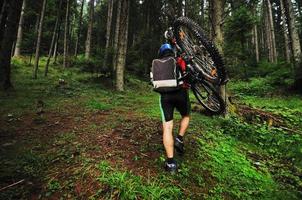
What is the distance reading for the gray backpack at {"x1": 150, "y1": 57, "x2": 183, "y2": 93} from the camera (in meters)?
5.25

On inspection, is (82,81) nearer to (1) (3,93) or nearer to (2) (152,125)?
(1) (3,93)

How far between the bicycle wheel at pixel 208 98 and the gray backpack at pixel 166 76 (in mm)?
2437

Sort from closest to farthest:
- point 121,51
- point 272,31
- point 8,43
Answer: point 8,43 → point 121,51 → point 272,31

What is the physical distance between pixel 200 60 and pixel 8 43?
29.1 ft

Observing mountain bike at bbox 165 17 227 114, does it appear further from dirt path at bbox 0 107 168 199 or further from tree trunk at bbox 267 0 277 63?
tree trunk at bbox 267 0 277 63

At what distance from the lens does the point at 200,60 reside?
7.42m

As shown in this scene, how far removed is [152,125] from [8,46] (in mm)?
8314

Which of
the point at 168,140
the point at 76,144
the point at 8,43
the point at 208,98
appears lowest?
the point at 76,144

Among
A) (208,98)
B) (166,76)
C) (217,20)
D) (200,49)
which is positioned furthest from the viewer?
(217,20)

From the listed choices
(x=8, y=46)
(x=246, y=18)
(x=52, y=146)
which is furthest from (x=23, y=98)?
(x=246, y=18)

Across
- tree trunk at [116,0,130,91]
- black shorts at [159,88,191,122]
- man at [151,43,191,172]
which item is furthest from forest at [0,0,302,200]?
tree trunk at [116,0,130,91]

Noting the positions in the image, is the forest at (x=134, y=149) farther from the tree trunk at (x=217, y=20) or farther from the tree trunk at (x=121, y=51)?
the tree trunk at (x=121, y=51)

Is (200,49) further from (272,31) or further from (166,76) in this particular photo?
(272,31)

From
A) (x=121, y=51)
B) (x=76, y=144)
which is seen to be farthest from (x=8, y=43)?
(x=76, y=144)
